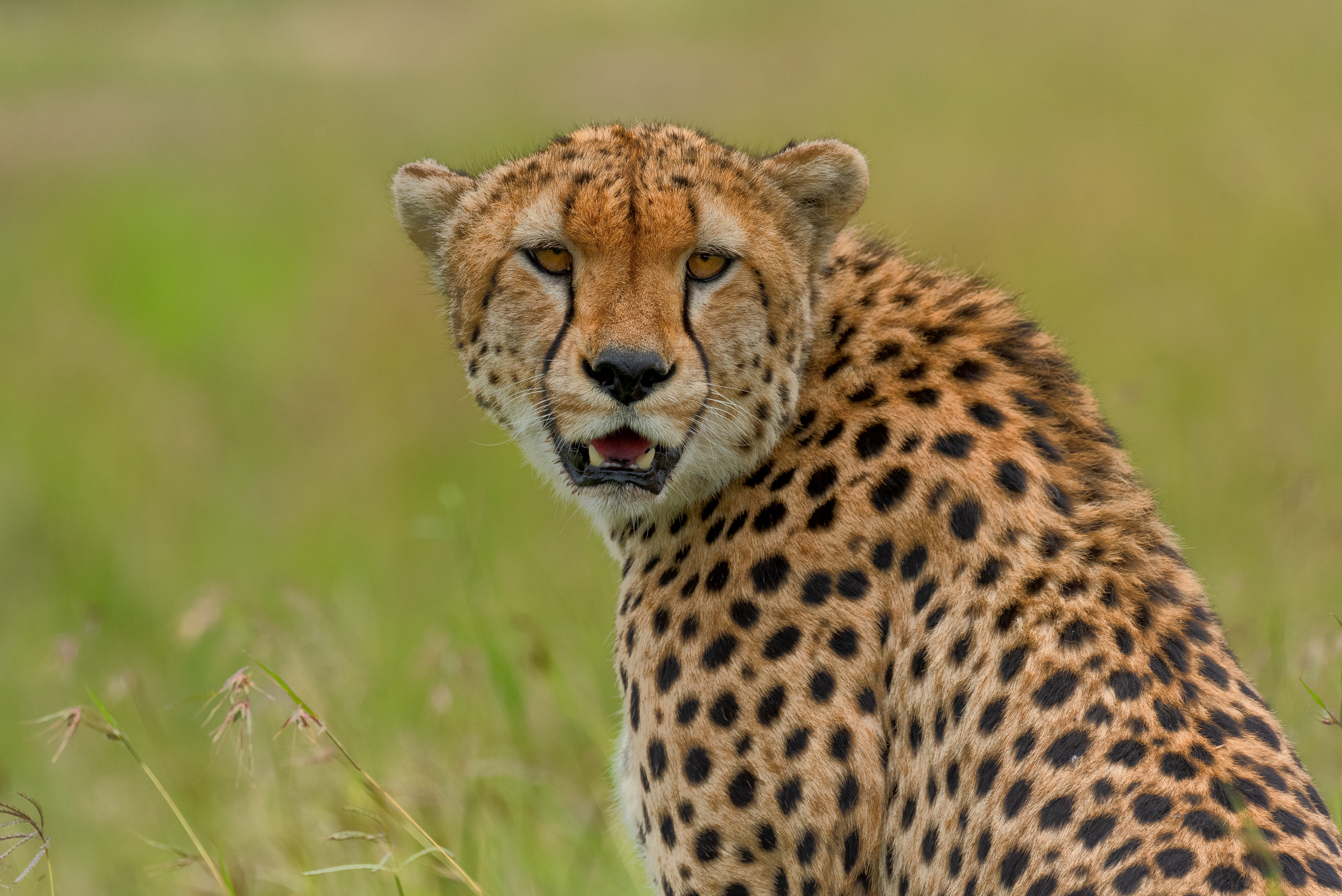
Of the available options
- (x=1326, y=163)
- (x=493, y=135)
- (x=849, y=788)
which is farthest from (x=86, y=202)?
(x=849, y=788)

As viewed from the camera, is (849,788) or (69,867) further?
(69,867)

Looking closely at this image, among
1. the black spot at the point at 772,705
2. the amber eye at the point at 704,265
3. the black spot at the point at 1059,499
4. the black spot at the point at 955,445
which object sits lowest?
the black spot at the point at 772,705

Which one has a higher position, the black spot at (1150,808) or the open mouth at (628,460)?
the open mouth at (628,460)

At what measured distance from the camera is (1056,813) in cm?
255

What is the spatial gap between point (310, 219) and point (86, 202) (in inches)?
82.3

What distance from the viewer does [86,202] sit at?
46.8 ft

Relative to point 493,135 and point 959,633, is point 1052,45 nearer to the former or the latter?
point 493,135

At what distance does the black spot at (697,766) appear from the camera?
289 cm

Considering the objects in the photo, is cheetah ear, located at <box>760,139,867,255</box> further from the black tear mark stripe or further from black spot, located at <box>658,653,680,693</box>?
black spot, located at <box>658,653,680,693</box>

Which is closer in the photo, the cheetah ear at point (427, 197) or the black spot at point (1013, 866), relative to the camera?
the black spot at point (1013, 866)

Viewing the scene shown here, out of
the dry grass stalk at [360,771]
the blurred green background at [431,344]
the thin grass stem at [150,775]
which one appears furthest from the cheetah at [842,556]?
the thin grass stem at [150,775]

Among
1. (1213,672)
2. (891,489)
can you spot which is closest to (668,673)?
(891,489)

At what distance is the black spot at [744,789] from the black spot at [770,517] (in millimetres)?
520

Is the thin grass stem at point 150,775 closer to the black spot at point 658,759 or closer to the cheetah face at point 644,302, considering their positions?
the black spot at point 658,759
